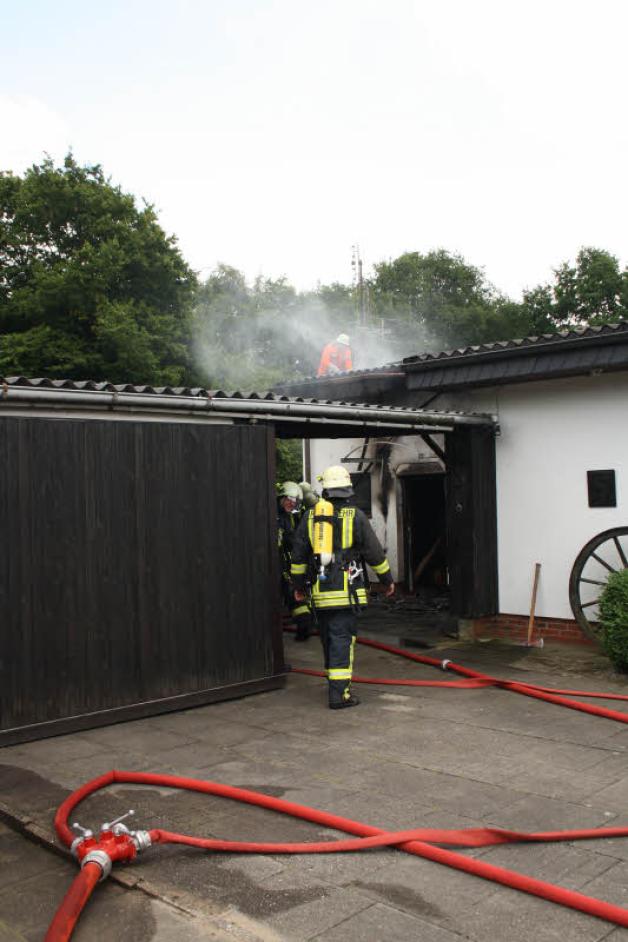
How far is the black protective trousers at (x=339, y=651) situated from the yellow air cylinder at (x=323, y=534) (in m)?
0.46

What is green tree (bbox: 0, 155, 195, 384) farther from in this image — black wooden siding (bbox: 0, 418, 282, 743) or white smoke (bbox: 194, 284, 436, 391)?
black wooden siding (bbox: 0, 418, 282, 743)

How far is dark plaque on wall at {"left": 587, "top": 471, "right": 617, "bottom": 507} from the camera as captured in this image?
349 inches

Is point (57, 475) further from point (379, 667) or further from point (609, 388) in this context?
point (609, 388)

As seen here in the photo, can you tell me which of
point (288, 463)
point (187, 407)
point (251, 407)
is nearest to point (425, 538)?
point (251, 407)

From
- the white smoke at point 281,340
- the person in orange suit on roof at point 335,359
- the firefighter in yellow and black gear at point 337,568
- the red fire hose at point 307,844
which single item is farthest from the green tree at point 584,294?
the red fire hose at point 307,844

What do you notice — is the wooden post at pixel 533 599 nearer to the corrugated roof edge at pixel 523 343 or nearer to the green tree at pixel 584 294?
the corrugated roof edge at pixel 523 343

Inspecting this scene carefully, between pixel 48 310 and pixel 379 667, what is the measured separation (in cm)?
2258

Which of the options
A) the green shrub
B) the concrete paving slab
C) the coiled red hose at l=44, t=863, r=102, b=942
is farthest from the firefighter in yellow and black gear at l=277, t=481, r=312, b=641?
the concrete paving slab

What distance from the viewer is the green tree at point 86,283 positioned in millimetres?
26734

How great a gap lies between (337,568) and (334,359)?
8637 mm

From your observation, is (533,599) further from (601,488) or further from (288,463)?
(288,463)

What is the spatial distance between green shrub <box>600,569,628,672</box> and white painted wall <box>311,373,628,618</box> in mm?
1499

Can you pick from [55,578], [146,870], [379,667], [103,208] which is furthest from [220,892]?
[103,208]

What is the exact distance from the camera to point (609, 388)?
8906 millimetres
